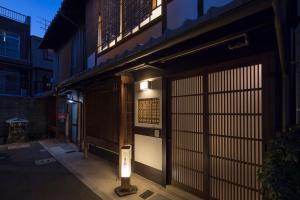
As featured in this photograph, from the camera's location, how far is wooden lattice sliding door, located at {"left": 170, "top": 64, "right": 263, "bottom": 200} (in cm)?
460

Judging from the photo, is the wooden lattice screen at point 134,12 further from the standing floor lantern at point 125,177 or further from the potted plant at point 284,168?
the potted plant at point 284,168

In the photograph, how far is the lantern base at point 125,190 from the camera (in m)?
6.44

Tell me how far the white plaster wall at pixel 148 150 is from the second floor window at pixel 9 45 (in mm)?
21436

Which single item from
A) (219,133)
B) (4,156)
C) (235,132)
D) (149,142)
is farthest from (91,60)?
(235,132)

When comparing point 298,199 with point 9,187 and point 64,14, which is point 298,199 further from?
point 64,14

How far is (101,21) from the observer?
1122cm

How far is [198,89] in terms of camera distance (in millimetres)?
5879

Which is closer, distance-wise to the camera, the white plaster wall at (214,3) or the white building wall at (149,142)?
the white plaster wall at (214,3)

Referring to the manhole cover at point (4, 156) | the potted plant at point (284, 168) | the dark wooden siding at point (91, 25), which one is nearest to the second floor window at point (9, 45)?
the manhole cover at point (4, 156)

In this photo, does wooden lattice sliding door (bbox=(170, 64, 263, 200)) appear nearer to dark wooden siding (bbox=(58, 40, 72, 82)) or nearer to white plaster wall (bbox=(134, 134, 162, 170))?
white plaster wall (bbox=(134, 134, 162, 170))

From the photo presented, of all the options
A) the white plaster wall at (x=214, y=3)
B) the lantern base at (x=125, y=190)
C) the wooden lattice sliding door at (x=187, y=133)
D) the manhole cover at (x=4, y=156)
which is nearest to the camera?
the white plaster wall at (x=214, y=3)

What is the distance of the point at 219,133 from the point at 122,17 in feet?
20.5

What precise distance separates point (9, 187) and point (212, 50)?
7012 mm

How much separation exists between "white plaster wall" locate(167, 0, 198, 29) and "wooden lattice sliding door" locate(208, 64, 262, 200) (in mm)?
1589
